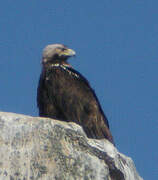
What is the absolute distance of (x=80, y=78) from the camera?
12086 millimetres

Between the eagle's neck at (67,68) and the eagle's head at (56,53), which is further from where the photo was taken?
the eagle's head at (56,53)

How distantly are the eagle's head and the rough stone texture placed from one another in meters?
4.10

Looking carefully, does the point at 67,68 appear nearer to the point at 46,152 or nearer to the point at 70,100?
the point at 70,100

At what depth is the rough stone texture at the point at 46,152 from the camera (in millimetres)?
8055

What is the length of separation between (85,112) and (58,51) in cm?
206

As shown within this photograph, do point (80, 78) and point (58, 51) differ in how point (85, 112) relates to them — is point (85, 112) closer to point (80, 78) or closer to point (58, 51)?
point (80, 78)

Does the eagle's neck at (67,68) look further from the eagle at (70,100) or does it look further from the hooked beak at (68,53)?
the hooked beak at (68,53)

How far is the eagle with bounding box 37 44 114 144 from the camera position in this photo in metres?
11.5

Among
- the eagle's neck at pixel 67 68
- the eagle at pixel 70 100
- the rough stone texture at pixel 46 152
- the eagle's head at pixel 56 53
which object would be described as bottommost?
the rough stone texture at pixel 46 152

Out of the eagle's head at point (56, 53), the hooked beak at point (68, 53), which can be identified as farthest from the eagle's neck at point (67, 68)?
the hooked beak at point (68, 53)

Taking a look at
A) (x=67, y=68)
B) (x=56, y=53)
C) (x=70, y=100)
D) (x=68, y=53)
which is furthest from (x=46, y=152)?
(x=68, y=53)

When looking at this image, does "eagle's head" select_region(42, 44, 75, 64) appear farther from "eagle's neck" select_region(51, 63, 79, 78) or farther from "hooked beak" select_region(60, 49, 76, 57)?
"eagle's neck" select_region(51, 63, 79, 78)

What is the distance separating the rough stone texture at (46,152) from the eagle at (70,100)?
241 cm

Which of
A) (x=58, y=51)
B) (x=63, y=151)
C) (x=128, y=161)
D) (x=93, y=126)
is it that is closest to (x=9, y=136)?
(x=63, y=151)
